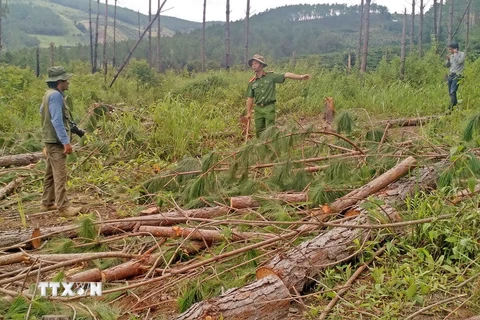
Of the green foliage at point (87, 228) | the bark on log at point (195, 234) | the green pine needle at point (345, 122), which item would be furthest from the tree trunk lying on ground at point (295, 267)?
the green foliage at point (87, 228)

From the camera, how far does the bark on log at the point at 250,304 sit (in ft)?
9.22

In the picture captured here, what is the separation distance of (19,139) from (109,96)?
430 cm

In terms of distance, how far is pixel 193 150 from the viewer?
297 inches

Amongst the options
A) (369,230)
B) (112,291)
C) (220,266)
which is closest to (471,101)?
(369,230)

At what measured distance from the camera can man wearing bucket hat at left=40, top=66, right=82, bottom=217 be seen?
495cm

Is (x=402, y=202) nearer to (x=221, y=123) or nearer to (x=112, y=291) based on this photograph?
(x=112, y=291)

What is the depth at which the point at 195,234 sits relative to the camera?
398 centimetres

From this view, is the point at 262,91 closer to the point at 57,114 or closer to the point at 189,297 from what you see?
the point at 57,114

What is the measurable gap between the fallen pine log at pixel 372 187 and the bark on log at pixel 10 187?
385 cm

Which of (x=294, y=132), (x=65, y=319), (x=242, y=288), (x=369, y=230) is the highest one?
(x=294, y=132)

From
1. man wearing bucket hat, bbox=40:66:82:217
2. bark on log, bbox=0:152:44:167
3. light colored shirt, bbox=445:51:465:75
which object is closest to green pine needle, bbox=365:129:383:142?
man wearing bucket hat, bbox=40:66:82:217

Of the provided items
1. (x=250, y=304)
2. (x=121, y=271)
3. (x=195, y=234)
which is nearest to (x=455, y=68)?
(x=195, y=234)

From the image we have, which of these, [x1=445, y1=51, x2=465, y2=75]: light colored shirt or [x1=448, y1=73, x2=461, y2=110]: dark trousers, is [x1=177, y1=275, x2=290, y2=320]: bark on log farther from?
[x1=445, y1=51, x2=465, y2=75]: light colored shirt

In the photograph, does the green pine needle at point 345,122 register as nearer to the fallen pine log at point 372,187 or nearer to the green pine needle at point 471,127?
the fallen pine log at point 372,187
